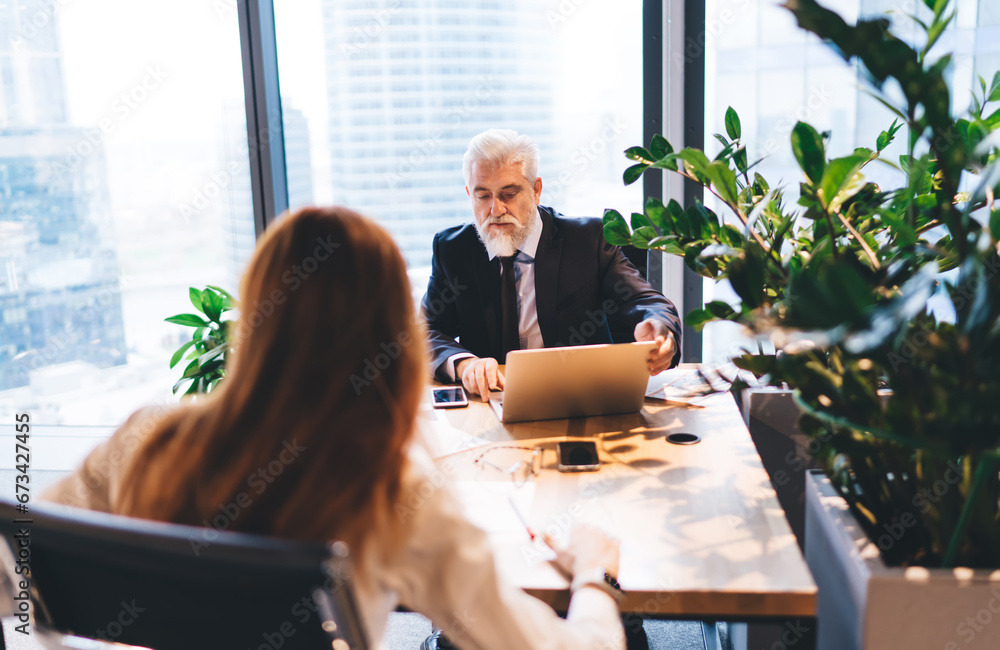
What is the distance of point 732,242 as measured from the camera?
142 centimetres

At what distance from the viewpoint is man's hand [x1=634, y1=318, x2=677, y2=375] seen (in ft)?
6.24

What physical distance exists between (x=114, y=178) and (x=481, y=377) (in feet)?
8.30

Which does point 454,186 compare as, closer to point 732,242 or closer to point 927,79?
point 732,242

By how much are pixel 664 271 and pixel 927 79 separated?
2439 mm

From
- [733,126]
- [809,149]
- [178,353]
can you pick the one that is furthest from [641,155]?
[178,353]

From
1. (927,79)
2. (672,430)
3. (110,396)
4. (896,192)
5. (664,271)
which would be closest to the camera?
(927,79)

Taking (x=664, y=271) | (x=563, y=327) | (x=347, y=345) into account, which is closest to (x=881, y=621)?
(x=347, y=345)

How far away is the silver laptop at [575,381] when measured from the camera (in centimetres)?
161

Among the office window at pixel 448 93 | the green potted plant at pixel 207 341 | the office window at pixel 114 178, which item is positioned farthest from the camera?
the office window at pixel 114 178

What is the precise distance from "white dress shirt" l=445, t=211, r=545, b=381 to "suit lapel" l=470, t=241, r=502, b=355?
0.08 metres

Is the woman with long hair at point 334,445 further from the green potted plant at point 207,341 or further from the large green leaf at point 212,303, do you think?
the large green leaf at point 212,303

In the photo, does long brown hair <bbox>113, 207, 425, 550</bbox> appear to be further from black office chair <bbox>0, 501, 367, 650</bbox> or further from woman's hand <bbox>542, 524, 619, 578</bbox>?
woman's hand <bbox>542, 524, 619, 578</bbox>

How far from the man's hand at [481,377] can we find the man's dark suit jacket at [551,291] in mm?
511

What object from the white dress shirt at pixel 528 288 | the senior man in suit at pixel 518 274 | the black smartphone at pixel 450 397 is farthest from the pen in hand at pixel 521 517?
the white dress shirt at pixel 528 288
